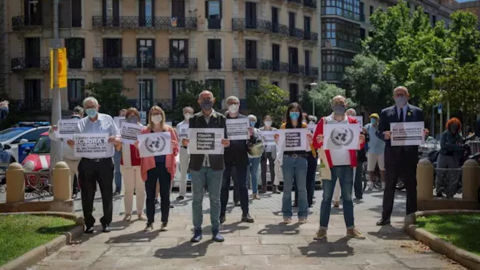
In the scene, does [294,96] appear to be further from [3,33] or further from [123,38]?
[3,33]

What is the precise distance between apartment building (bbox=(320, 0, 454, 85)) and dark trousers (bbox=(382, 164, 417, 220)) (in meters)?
50.9

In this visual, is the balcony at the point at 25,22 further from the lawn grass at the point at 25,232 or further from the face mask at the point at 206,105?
the face mask at the point at 206,105

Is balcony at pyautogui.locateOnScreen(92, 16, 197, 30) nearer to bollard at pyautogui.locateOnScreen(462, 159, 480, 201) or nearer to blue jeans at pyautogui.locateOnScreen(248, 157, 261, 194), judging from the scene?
blue jeans at pyautogui.locateOnScreen(248, 157, 261, 194)

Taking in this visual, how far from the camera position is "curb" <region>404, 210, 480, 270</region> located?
782 centimetres

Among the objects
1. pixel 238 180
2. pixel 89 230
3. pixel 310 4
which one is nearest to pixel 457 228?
Answer: pixel 238 180

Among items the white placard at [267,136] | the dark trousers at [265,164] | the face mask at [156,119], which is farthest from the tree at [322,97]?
the face mask at [156,119]

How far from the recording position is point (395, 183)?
36.6 feet

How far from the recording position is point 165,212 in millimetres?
11039

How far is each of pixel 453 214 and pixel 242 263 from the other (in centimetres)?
489

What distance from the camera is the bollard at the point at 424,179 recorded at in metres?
12.1

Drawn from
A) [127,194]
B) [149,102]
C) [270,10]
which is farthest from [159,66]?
[127,194]

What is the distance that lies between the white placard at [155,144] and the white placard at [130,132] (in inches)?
34.1

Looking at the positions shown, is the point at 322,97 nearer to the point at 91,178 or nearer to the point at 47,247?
the point at 91,178

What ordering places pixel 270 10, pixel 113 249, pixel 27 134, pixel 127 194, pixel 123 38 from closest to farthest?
pixel 113 249, pixel 127 194, pixel 27 134, pixel 123 38, pixel 270 10
